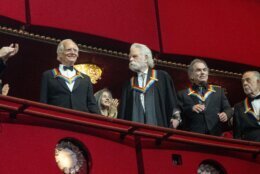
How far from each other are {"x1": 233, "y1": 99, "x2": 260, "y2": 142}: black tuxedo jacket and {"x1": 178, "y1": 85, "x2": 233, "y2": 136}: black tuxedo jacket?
15 centimetres

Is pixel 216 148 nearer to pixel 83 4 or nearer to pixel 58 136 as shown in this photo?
pixel 58 136

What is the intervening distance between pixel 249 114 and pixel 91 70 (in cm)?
218

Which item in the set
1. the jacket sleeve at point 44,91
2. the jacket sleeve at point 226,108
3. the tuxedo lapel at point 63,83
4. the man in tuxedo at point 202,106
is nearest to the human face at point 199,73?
the man in tuxedo at point 202,106

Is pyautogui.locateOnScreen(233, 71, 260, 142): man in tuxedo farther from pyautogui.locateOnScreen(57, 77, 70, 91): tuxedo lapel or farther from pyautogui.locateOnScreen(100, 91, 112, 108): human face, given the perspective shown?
pyautogui.locateOnScreen(57, 77, 70, 91): tuxedo lapel

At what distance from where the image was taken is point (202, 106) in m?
4.89

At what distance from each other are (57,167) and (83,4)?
2.76 m

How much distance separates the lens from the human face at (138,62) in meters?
4.93

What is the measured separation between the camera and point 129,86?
16.0 feet

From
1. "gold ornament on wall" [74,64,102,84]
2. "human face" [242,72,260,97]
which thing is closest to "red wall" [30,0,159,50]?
"gold ornament on wall" [74,64,102,84]

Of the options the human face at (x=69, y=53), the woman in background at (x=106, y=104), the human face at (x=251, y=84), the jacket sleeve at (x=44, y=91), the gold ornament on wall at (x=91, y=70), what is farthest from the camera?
the gold ornament on wall at (x=91, y=70)

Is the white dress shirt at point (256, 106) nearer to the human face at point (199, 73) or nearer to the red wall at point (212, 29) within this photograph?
the human face at point (199, 73)

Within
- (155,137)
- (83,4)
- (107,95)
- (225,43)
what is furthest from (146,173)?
(225,43)

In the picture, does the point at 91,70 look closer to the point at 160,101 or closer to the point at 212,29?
the point at 212,29

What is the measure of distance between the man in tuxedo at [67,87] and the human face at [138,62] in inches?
15.9
